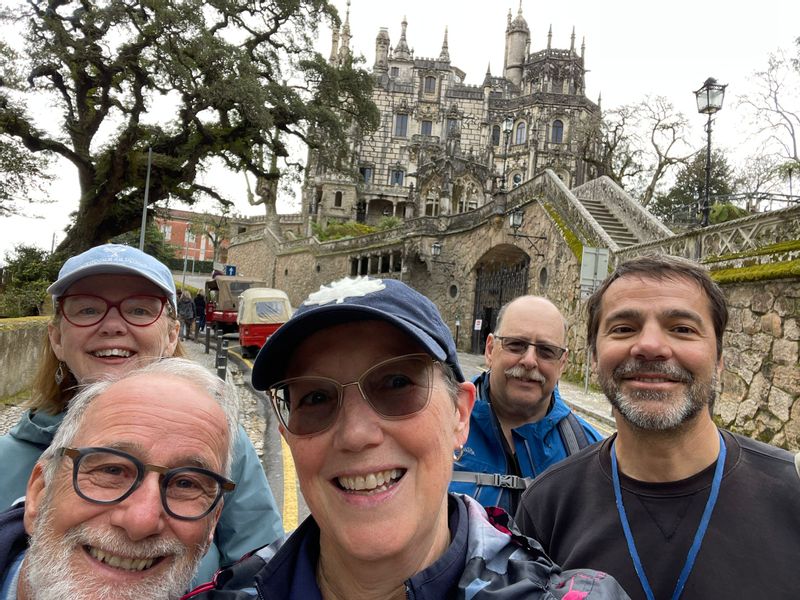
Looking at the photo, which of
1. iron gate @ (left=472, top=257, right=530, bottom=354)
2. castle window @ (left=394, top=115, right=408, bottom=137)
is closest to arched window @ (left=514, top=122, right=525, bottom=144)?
castle window @ (left=394, top=115, right=408, bottom=137)

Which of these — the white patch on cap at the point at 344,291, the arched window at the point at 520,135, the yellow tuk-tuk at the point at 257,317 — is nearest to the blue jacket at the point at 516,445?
the white patch on cap at the point at 344,291

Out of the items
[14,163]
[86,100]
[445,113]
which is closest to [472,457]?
[86,100]

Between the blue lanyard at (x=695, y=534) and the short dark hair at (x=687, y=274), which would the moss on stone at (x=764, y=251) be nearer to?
the short dark hair at (x=687, y=274)

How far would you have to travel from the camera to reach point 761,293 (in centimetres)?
979

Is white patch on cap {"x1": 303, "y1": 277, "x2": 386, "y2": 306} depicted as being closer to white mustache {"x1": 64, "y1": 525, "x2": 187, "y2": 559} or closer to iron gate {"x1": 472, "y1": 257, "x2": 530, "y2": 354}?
white mustache {"x1": 64, "y1": 525, "x2": 187, "y2": 559}

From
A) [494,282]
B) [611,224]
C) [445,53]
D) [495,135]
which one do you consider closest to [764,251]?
[611,224]

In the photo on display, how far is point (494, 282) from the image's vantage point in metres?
26.7

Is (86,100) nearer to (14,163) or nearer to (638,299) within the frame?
(14,163)

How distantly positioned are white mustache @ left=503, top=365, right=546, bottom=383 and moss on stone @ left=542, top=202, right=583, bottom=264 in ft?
50.9

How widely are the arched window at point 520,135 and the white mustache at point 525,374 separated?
193ft

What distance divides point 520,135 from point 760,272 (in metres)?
52.2

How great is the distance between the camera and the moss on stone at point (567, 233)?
18633 mm

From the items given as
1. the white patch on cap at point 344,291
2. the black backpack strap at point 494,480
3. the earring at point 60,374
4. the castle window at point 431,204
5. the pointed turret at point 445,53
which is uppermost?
the pointed turret at point 445,53

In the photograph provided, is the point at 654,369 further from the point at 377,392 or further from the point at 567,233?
the point at 567,233
